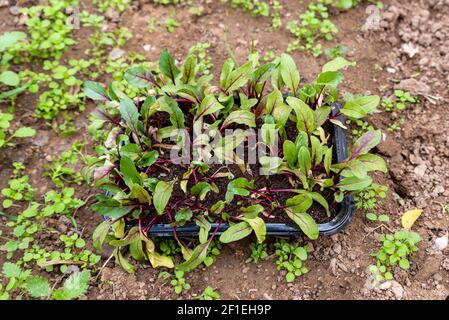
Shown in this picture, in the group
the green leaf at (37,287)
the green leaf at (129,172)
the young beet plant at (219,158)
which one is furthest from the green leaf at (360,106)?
the green leaf at (37,287)

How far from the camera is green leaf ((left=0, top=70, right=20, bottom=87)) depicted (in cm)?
328

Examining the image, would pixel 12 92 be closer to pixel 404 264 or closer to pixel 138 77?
pixel 138 77

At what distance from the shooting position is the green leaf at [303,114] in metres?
2.60

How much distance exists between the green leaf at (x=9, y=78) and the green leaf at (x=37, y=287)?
1379 millimetres

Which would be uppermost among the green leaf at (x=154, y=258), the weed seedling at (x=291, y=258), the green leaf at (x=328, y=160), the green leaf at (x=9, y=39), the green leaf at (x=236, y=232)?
the green leaf at (x=9, y=39)

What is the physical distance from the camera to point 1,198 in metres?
2.98

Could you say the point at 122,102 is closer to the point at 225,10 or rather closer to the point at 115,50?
the point at 115,50

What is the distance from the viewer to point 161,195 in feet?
8.13

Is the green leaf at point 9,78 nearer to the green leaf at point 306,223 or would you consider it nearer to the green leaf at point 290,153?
the green leaf at point 290,153

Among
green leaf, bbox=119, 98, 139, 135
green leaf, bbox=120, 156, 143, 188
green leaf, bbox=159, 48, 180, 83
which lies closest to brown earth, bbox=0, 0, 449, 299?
green leaf, bbox=120, 156, 143, 188

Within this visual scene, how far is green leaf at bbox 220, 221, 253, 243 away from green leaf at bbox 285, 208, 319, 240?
219 millimetres

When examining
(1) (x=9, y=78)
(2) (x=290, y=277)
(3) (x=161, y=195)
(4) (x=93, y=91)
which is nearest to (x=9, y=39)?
(1) (x=9, y=78)
